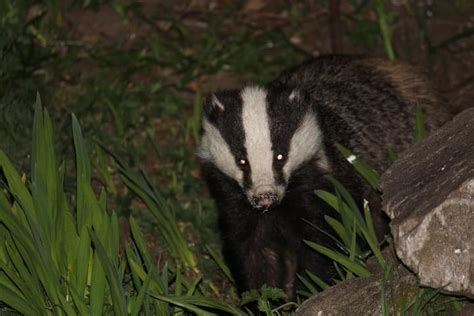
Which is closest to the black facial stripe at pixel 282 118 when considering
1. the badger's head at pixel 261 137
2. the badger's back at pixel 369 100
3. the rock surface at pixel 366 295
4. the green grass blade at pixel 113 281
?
the badger's head at pixel 261 137

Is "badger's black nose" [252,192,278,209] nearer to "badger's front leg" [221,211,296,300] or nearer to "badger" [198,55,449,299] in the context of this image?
"badger" [198,55,449,299]

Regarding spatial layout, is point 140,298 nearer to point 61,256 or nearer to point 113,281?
point 113,281

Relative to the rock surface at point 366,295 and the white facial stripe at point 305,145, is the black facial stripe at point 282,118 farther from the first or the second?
the rock surface at point 366,295

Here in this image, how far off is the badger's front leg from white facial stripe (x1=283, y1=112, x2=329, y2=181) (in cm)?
35

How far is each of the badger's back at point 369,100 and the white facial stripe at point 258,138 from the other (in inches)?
20.5

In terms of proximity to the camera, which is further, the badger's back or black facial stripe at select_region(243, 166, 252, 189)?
the badger's back

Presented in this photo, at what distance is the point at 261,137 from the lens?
185 inches

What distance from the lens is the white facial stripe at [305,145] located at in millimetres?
4789

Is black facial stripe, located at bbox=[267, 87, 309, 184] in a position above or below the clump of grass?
above

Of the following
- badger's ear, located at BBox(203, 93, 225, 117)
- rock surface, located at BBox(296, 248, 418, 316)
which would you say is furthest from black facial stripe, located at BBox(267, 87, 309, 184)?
rock surface, located at BBox(296, 248, 418, 316)

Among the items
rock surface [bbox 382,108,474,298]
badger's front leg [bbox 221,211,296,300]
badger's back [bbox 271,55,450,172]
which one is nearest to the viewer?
rock surface [bbox 382,108,474,298]

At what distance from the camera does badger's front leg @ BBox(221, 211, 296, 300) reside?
508 centimetres

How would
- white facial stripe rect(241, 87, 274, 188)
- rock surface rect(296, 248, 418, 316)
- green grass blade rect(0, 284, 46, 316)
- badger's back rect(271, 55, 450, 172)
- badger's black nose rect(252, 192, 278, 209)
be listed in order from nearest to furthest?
rock surface rect(296, 248, 418, 316)
green grass blade rect(0, 284, 46, 316)
badger's black nose rect(252, 192, 278, 209)
white facial stripe rect(241, 87, 274, 188)
badger's back rect(271, 55, 450, 172)

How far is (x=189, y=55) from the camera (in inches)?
296
